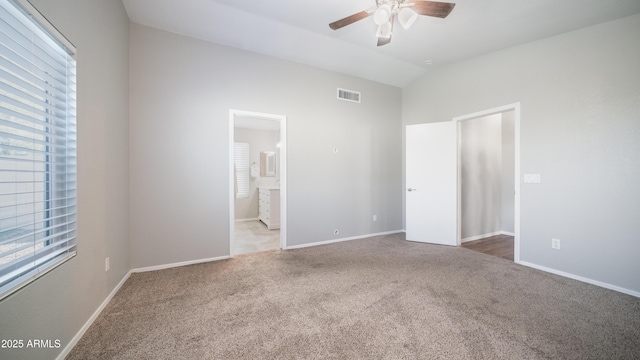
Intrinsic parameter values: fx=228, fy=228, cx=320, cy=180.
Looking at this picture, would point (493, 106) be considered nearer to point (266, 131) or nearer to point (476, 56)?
point (476, 56)

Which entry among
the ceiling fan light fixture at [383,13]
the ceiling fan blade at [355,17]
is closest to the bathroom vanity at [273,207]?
the ceiling fan blade at [355,17]

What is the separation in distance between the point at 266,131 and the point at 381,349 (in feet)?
19.4

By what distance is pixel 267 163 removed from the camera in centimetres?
649

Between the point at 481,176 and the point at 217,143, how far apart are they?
473cm

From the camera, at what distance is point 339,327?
1.77 m

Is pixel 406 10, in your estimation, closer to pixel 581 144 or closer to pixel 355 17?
pixel 355 17

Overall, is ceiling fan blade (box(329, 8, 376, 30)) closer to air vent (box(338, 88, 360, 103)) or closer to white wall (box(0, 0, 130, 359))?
air vent (box(338, 88, 360, 103))

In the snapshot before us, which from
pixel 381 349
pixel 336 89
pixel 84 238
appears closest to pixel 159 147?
pixel 84 238

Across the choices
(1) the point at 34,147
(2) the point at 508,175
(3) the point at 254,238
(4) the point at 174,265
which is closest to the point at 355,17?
(1) the point at 34,147

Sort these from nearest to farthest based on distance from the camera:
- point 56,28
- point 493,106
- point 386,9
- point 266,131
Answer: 1. point 56,28
2. point 386,9
3. point 493,106
4. point 266,131

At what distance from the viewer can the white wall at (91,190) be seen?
49.4 inches

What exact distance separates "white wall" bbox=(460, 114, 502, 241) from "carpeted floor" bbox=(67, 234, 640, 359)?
4.81 feet

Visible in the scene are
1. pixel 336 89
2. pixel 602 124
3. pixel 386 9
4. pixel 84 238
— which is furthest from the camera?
pixel 336 89

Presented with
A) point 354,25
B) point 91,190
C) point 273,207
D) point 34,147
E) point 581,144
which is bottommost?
point 273,207
